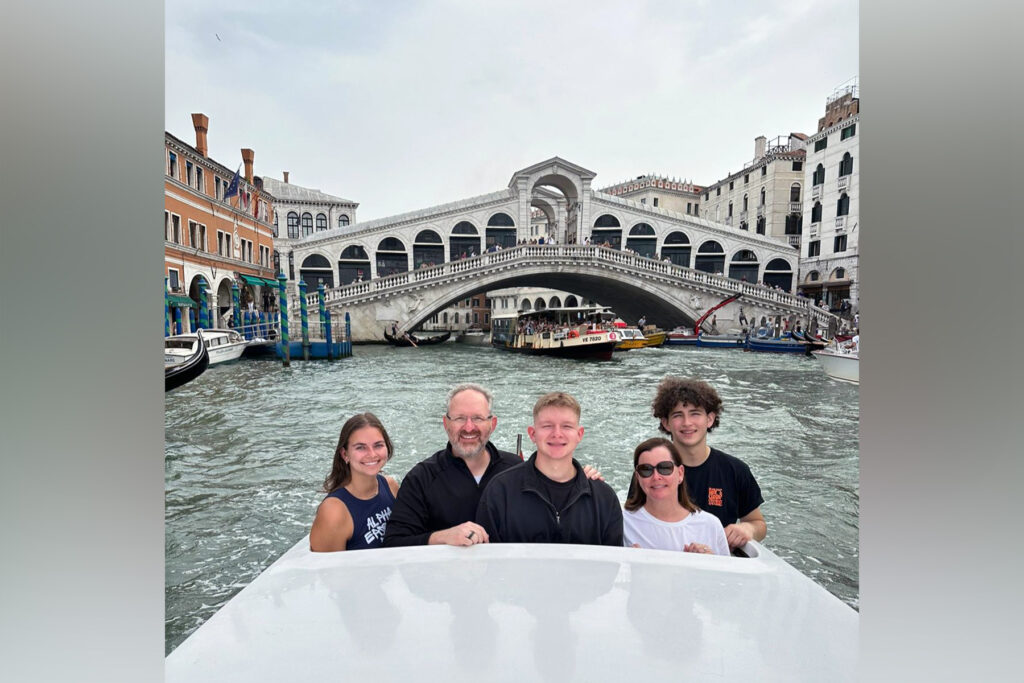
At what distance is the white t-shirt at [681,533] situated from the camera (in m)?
1.12

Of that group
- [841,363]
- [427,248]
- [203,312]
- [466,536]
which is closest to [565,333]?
[841,363]

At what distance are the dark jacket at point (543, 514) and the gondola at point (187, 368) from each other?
5677 mm

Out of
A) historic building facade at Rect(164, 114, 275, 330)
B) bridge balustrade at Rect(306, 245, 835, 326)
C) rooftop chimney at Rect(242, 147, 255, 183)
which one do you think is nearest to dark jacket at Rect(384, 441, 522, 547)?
historic building facade at Rect(164, 114, 275, 330)

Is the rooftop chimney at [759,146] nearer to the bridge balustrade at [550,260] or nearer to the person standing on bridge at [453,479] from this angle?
the bridge balustrade at [550,260]

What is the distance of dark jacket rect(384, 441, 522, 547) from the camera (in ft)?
3.86

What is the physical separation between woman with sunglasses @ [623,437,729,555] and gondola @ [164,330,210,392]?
5794mm

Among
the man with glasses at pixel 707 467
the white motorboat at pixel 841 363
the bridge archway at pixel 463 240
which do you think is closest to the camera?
the man with glasses at pixel 707 467

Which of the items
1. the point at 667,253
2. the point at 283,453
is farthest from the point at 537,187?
the point at 283,453

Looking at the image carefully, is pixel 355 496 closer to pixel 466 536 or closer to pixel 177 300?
pixel 466 536

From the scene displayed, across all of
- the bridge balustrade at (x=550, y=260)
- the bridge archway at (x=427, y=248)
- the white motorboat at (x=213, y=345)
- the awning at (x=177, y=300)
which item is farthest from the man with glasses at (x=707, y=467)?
the bridge archway at (x=427, y=248)

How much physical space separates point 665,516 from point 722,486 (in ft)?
1.01

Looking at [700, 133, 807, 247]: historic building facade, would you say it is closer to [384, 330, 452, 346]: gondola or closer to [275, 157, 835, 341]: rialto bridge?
[275, 157, 835, 341]: rialto bridge
